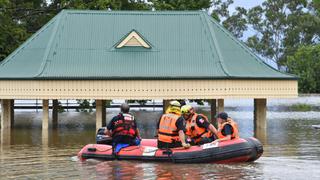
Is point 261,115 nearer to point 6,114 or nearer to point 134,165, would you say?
point 6,114

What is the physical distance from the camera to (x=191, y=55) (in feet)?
98.7

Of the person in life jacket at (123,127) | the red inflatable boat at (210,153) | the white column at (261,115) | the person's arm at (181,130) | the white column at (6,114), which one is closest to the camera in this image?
the red inflatable boat at (210,153)

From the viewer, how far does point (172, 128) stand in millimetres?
18453

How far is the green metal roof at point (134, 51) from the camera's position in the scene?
95.1 ft

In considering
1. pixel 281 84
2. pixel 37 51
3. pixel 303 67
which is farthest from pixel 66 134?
pixel 303 67

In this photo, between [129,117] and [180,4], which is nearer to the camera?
[129,117]

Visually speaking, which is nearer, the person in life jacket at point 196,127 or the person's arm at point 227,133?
the person's arm at point 227,133

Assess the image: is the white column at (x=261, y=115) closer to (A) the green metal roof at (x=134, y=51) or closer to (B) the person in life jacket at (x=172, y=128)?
(A) the green metal roof at (x=134, y=51)

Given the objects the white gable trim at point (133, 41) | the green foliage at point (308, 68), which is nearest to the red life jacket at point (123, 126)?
the white gable trim at point (133, 41)

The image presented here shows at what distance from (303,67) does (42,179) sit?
71.6 m

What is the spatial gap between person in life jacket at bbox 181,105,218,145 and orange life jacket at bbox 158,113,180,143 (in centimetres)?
73

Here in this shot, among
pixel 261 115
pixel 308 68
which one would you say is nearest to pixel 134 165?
pixel 261 115

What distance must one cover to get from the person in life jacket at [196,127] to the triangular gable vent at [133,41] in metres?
11.5

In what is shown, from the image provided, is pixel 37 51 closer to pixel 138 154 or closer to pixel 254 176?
pixel 138 154
